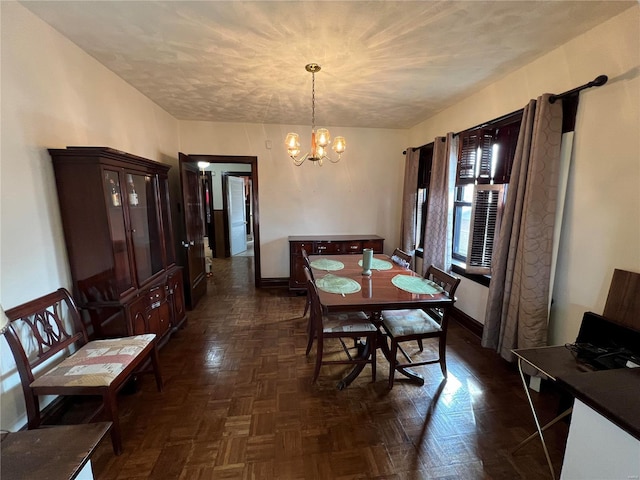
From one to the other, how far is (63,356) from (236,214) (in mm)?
5303

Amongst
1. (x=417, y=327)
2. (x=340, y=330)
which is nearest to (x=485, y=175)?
(x=417, y=327)

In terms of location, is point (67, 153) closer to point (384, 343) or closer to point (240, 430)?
point (240, 430)

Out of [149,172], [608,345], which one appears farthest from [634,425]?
[149,172]

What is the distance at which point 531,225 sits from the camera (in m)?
2.04

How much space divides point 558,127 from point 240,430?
3.04 meters

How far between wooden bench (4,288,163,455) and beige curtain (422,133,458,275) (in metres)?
3.08

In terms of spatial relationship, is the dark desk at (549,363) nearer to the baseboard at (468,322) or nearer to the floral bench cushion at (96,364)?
the baseboard at (468,322)

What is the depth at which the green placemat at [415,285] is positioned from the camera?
6.93ft

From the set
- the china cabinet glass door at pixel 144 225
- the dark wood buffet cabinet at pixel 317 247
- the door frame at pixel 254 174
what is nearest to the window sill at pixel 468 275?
the dark wood buffet cabinet at pixel 317 247

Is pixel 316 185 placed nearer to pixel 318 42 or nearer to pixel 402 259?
pixel 402 259

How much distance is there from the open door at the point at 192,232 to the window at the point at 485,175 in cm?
330

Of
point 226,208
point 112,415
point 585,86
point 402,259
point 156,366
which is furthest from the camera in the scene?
point 226,208

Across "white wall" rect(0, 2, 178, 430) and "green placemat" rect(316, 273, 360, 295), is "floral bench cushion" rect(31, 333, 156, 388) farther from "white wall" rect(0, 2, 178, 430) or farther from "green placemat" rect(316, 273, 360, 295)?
"green placemat" rect(316, 273, 360, 295)

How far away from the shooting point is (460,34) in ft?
5.88
